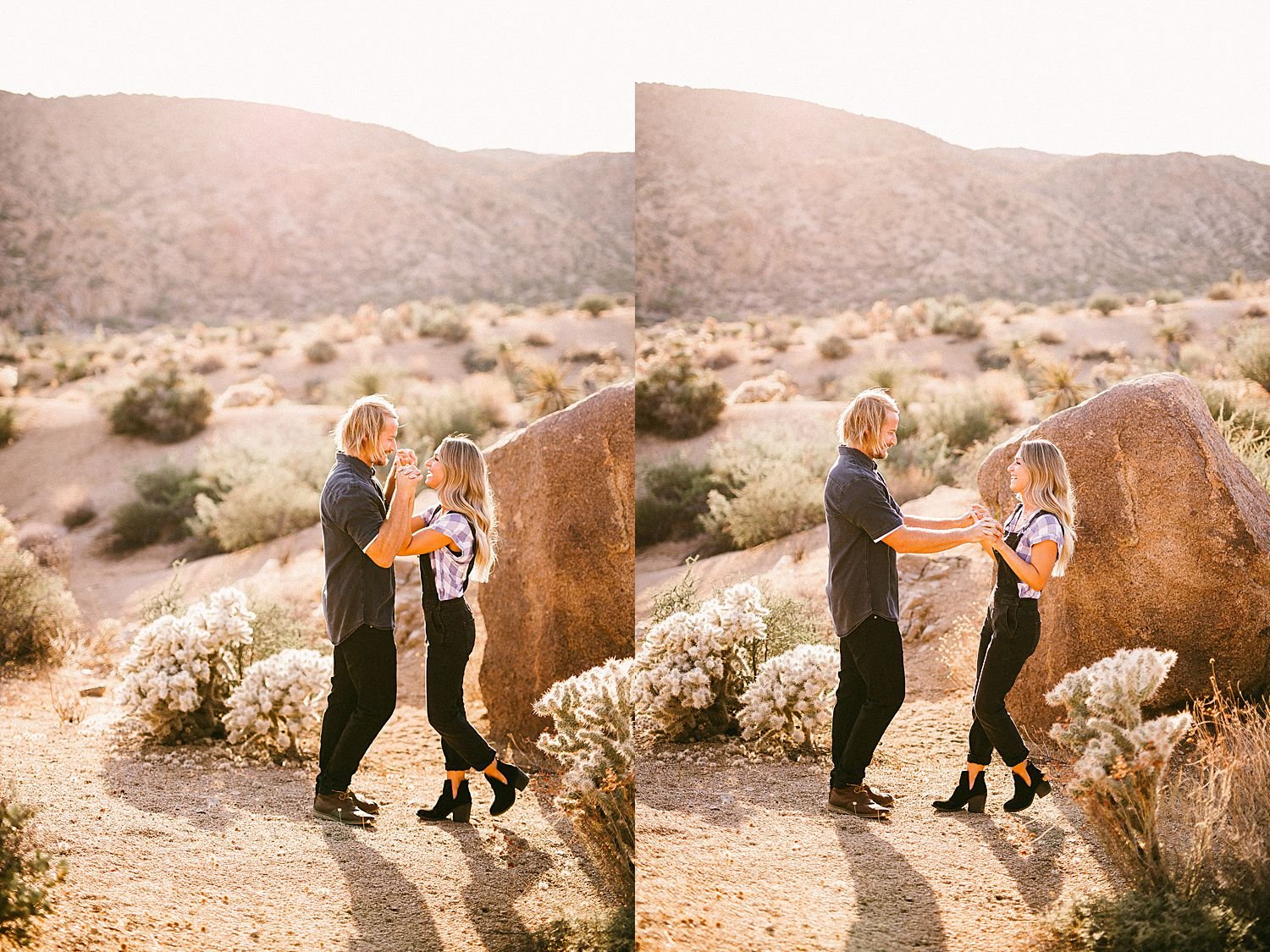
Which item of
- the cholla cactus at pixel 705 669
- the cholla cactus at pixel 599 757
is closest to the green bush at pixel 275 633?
the cholla cactus at pixel 599 757

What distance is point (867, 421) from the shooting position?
4.44m

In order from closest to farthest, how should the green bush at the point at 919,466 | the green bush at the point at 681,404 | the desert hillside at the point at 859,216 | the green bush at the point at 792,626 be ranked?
the green bush at the point at 792,626 < the green bush at the point at 919,466 < the green bush at the point at 681,404 < the desert hillside at the point at 859,216

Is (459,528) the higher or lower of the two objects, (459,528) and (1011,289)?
the lower

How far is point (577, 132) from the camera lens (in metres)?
11.4

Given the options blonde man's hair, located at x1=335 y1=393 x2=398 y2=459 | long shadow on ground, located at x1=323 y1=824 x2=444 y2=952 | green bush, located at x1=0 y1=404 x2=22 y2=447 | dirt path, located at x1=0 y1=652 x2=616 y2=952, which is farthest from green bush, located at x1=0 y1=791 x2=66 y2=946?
green bush, located at x1=0 y1=404 x2=22 y2=447

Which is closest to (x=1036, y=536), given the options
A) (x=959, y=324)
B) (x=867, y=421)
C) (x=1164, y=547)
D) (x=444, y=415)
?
(x=1164, y=547)

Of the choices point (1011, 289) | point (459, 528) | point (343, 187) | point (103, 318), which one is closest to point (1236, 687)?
point (459, 528)

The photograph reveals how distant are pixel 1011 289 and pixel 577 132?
14.2m

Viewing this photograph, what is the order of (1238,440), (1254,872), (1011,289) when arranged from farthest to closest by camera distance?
1. (1011,289)
2. (1238,440)
3. (1254,872)

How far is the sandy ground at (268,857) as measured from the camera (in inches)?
169

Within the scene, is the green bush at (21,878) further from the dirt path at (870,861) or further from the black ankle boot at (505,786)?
the dirt path at (870,861)

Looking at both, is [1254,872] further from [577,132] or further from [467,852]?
[577,132]

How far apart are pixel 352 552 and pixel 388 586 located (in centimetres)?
21

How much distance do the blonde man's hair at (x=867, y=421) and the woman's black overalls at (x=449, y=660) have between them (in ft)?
5.50
